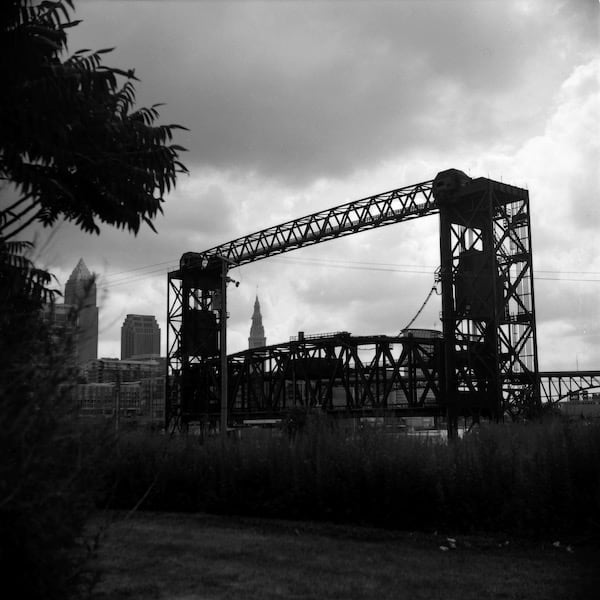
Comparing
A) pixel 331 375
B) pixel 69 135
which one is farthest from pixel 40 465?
pixel 331 375

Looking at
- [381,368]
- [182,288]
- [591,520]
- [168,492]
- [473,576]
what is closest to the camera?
[473,576]

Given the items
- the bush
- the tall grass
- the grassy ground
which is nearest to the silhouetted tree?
the bush

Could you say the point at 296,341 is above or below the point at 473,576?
above

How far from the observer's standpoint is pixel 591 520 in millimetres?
13250

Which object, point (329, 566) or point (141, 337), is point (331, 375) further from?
point (329, 566)

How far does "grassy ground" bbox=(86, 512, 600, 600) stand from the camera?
32.0 ft

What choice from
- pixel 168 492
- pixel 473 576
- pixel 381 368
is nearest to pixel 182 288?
pixel 381 368

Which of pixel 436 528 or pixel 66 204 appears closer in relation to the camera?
pixel 66 204

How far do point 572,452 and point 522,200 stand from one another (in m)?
31.3

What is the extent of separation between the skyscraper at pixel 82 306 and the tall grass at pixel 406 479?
6499 mm

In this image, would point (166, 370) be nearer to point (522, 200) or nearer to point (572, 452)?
point (522, 200)

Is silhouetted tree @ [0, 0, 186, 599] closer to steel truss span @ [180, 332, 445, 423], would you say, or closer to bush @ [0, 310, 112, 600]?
bush @ [0, 310, 112, 600]

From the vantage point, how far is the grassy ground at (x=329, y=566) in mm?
9766

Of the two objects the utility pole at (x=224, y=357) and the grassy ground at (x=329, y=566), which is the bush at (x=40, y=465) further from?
the utility pole at (x=224, y=357)
